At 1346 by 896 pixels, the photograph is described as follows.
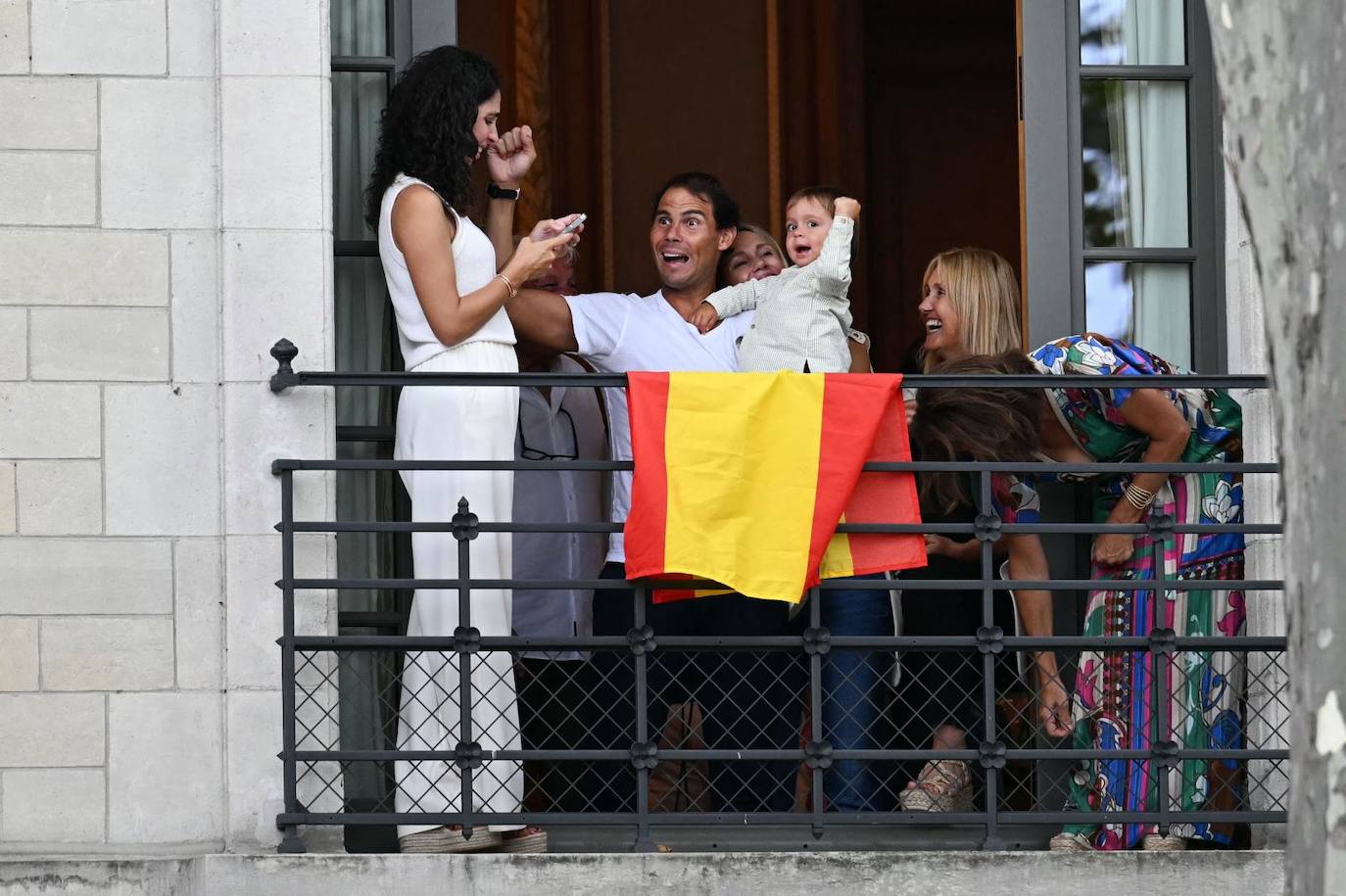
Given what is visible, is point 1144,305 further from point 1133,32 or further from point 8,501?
point 8,501

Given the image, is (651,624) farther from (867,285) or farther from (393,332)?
(867,285)

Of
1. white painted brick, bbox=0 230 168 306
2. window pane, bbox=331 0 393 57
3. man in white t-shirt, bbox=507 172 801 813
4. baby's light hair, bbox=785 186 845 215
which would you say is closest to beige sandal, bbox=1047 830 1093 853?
man in white t-shirt, bbox=507 172 801 813

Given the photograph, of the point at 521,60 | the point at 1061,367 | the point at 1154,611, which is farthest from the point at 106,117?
the point at 521,60

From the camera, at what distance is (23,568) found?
22.6 ft

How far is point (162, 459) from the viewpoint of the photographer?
22.7 feet

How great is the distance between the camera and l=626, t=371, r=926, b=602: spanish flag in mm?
6508

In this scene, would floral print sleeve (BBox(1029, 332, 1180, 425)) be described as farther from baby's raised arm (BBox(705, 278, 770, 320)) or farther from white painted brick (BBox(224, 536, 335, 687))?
white painted brick (BBox(224, 536, 335, 687))

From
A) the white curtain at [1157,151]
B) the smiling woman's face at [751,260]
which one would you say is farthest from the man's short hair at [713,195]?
the white curtain at [1157,151]

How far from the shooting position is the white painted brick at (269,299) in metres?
6.91

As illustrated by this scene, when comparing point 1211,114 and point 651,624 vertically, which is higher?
point 1211,114

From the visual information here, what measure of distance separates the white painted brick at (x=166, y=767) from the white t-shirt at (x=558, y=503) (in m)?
0.97

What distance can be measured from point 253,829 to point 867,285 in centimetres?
724

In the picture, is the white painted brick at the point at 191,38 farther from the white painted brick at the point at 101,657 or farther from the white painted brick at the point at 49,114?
the white painted brick at the point at 101,657

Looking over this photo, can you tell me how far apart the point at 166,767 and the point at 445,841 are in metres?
0.92
